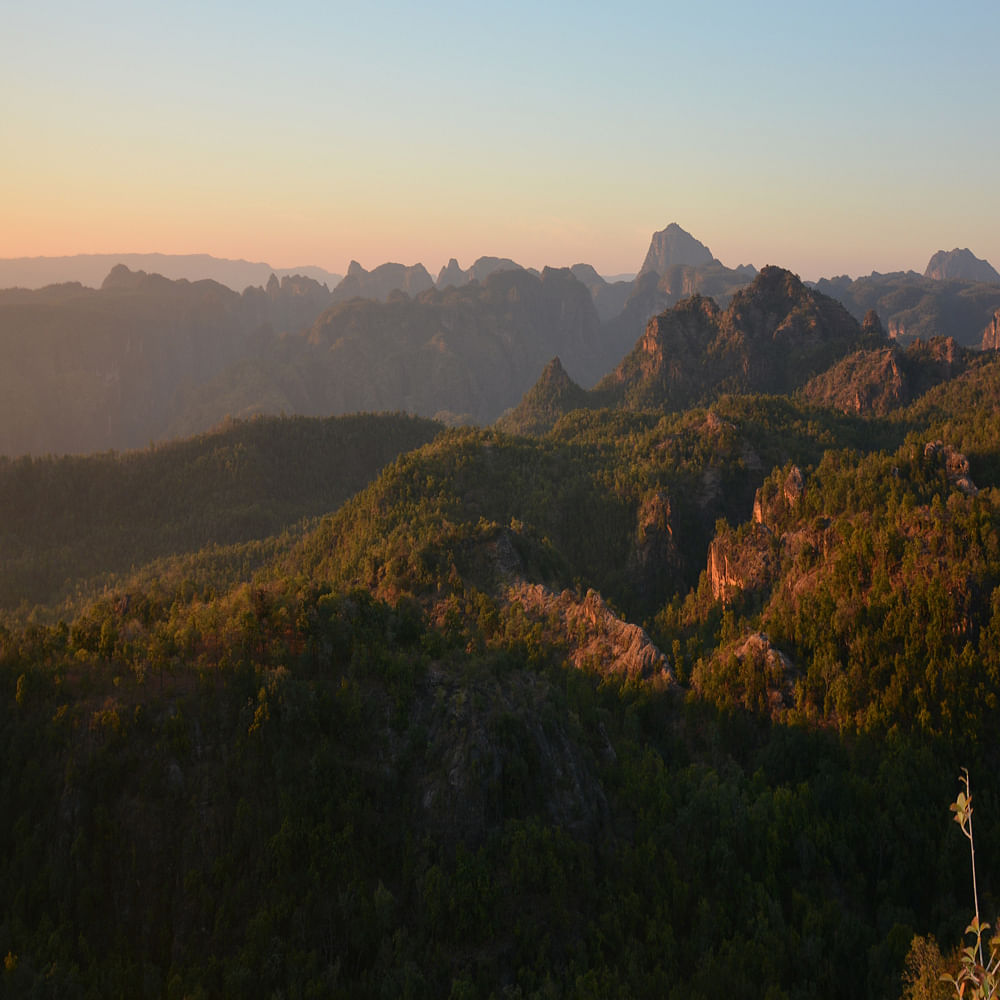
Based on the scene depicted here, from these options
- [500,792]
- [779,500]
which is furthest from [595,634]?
[779,500]

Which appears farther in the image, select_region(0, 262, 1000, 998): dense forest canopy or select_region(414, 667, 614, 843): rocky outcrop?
Result: select_region(414, 667, 614, 843): rocky outcrop

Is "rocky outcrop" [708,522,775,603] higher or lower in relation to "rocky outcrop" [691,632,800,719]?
higher

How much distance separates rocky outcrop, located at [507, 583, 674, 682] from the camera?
327ft

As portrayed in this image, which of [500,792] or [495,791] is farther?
[500,792]

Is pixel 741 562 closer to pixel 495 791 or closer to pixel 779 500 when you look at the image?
pixel 779 500

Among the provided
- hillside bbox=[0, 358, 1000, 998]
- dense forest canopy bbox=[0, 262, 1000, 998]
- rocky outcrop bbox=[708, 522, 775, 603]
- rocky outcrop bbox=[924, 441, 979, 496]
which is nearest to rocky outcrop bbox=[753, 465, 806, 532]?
rocky outcrop bbox=[708, 522, 775, 603]

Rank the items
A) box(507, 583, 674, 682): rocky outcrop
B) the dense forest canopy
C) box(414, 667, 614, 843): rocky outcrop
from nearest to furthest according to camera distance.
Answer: the dense forest canopy
box(414, 667, 614, 843): rocky outcrop
box(507, 583, 674, 682): rocky outcrop

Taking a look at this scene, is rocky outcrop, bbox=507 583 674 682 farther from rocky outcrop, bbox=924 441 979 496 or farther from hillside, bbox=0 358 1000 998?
rocky outcrop, bbox=924 441 979 496

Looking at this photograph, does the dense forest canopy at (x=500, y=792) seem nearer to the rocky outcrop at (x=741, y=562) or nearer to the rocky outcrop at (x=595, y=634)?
the rocky outcrop at (x=595, y=634)

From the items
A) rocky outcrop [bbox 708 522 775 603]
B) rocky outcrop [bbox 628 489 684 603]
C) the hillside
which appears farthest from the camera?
rocky outcrop [bbox 628 489 684 603]

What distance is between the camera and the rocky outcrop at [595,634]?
9962 cm

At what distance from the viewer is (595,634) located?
10775 centimetres

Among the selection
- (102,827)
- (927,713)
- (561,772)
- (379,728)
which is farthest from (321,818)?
(927,713)

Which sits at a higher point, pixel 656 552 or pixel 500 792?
pixel 500 792
